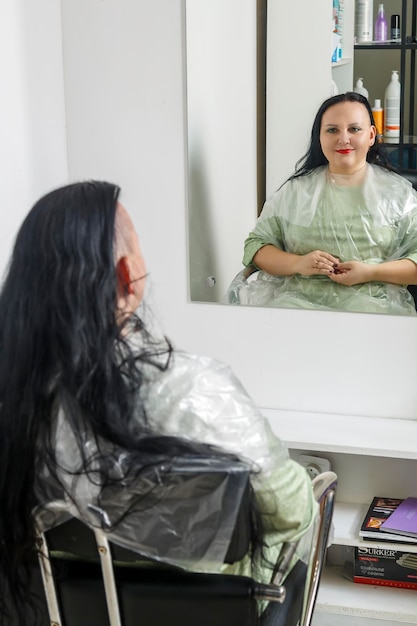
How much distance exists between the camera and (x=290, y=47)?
2.11m

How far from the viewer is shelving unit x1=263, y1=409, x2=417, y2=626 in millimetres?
2125

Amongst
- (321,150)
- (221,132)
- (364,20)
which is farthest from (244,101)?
(364,20)

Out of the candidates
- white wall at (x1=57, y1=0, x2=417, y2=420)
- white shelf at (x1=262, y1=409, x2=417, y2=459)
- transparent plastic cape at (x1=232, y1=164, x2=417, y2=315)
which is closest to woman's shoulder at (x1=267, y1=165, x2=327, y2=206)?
transparent plastic cape at (x1=232, y1=164, x2=417, y2=315)

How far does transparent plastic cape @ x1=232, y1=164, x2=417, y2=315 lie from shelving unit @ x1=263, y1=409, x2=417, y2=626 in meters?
0.28

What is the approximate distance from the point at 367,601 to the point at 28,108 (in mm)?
1415

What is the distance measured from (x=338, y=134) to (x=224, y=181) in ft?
0.95

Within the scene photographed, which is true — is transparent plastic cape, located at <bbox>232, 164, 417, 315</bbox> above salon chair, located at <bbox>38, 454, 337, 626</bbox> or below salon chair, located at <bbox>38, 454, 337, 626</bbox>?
above

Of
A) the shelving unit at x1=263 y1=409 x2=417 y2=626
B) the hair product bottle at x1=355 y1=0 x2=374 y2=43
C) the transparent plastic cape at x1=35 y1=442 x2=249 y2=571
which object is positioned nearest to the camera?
the transparent plastic cape at x1=35 y1=442 x2=249 y2=571

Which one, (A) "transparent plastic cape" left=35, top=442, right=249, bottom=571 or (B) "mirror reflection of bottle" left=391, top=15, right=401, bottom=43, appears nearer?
(A) "transparent plastic cape" left=35, top=442, right=249, bottom=571

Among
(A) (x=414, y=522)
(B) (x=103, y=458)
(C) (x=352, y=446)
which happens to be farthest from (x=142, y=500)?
(A) (x=414, y=522)

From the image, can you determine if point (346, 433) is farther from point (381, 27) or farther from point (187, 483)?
point (187, 483)

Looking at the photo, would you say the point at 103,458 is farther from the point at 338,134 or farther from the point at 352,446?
the point at 338,134

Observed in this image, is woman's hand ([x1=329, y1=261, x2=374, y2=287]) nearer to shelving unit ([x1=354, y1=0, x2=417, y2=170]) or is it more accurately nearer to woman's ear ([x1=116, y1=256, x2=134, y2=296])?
shelving unit ([x1=354, y1=0, x2=417, y2=170])

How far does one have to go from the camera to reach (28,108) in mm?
2168
